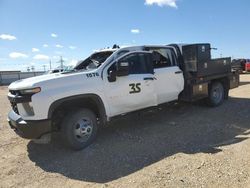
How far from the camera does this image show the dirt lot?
15.0 ft

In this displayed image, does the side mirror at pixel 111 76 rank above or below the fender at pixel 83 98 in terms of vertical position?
above

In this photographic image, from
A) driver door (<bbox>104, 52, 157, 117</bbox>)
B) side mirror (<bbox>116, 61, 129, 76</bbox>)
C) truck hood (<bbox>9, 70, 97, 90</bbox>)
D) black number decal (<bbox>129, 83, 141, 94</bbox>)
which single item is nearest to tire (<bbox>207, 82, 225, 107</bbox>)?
driver door (<bbox>104, 52, 157, 117</bbox>)

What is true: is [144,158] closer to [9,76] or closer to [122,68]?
[122,68]

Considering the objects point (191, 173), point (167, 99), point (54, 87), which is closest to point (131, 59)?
point (167, 99)

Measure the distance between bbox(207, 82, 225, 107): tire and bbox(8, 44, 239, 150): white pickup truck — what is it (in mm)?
658

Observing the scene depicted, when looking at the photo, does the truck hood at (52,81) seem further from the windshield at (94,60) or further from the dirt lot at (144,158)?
the dirt lot at (144,158)

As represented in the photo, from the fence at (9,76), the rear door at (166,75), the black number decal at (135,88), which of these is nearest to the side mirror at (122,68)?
the black number decal at (135,88)

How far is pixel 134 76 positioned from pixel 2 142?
3357 millimetres

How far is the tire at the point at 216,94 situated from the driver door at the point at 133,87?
2977 millimetres

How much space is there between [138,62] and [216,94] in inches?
155

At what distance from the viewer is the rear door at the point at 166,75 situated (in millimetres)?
7566

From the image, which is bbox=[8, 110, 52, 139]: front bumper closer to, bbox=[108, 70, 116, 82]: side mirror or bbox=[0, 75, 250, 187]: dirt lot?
bbox=[0, 75, 250, 187]: dirt lot

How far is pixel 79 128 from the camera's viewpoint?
19.4 feet

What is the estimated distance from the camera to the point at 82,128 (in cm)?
596
